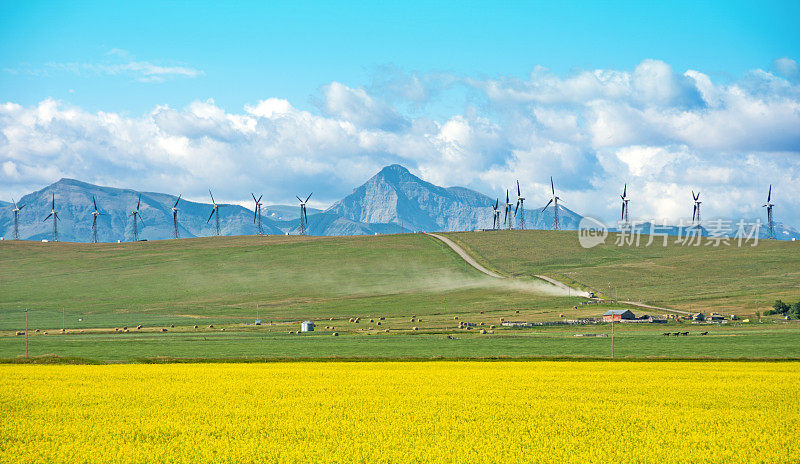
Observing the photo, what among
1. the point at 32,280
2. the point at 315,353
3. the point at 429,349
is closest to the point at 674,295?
the point at 429,349

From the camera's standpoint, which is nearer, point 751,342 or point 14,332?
point 751,342

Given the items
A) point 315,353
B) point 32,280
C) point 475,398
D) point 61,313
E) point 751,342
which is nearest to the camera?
point 475,398

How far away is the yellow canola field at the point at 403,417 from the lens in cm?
2300

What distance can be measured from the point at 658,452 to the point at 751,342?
7150 centimetres

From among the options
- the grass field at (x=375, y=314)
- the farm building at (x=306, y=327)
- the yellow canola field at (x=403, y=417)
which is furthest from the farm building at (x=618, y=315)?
the yellow canola field at (x=403, y=417)

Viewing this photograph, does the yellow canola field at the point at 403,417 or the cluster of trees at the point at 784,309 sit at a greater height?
the yellow canola field at the point at 403,417

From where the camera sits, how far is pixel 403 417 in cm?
2922

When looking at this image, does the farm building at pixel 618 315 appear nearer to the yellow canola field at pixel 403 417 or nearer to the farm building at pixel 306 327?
the farm building at pixel 306 327

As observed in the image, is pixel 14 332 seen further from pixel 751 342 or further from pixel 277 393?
pixel 751 342

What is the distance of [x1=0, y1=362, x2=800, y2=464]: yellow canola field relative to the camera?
23000 mm

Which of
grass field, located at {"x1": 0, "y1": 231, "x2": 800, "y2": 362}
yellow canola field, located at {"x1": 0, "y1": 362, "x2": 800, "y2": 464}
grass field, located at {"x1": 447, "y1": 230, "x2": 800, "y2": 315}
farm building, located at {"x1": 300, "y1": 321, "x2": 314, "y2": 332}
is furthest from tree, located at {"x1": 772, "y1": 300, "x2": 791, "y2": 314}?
yellow canola field, located at {"x1": 0, "y1": 362, "x2": 800, "y2": 464}

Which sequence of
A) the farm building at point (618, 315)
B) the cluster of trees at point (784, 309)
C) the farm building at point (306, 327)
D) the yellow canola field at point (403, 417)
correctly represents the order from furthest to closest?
1. the cluster of trees at point (784, 309)
2. the farm building at point (618, 315)
3. the farm building at point (306, 327)
4. the yellow canola field at point (403, 417)

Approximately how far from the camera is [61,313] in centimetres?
15500

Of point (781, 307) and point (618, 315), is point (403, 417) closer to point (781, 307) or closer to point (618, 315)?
point (618, 315)
